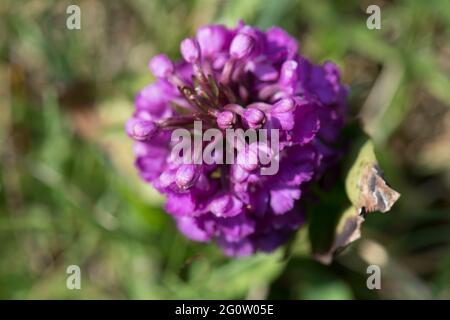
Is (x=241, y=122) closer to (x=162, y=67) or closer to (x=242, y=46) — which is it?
(x=242, y=46)

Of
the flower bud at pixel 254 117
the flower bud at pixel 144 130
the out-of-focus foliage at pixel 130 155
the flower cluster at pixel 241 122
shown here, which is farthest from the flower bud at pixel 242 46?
the out-of-focus foliage at pixel 130 155

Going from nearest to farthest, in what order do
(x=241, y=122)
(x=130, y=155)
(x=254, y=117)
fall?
(x=254, y=117) → (x=241, y=122) → (x=130, y=155)

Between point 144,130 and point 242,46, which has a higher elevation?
point 242,46

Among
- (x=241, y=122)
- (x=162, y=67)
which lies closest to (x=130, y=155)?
(x=162, y=67)

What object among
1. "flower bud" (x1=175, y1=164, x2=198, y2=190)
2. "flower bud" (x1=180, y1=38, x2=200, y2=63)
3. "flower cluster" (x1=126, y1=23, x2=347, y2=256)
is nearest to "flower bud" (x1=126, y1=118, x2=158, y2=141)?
"flower cluster" (x1=126, y1=23, x2=347, y2=256)

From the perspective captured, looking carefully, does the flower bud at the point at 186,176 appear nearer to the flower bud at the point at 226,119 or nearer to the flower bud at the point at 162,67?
the flower bud at the point at 226,119

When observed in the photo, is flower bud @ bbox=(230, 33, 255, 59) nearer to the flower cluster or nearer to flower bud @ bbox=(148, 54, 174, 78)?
the flower cluster
